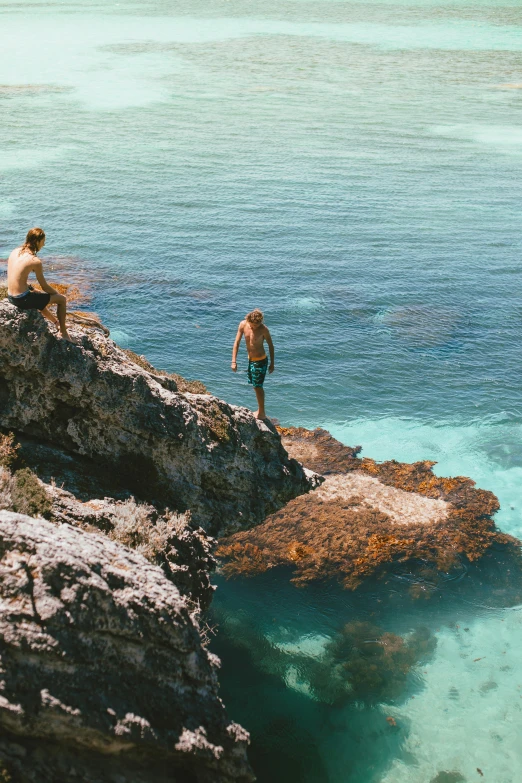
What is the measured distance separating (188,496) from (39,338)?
4918 millimetres

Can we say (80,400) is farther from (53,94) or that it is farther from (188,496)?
(53,94)

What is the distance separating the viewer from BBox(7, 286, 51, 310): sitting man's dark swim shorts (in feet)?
50.8

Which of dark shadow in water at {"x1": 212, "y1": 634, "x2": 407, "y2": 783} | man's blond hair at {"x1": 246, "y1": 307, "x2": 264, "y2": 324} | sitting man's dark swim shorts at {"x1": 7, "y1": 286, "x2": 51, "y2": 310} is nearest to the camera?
sitting man's dark swim shorts at {"x1": 7, "y1": 286, "x2": 51, "y2": 310}

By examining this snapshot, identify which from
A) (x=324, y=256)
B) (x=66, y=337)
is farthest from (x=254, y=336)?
(x=324, y=256)

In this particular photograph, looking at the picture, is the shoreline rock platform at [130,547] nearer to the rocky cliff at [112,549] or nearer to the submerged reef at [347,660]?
the rocky cliff at [112,549]

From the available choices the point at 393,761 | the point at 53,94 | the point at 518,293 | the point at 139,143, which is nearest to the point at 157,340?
the point at 518,293

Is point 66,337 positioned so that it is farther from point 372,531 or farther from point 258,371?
point 372,531

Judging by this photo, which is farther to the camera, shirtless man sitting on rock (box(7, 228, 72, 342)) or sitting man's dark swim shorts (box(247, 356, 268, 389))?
sitting man's dark swim shorts (box(247, 356, 268, 389))

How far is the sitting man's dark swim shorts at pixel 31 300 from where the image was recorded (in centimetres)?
1547

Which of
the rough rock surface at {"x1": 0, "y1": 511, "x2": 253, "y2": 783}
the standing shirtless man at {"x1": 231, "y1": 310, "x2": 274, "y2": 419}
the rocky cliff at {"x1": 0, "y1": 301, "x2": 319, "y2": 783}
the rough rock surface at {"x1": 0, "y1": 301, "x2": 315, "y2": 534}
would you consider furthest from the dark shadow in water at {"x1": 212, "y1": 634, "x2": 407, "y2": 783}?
the standing shirtless man at {"x1": 231, "y1": 310, "x2": 274, "y2": 419}

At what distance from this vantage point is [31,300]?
15547 mm

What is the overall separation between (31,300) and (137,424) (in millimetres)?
3447

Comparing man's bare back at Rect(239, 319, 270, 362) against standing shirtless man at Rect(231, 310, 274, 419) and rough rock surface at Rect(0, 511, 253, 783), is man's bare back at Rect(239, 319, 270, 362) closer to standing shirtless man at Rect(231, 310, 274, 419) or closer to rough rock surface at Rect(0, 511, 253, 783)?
standing shirtless man at Rect(231, 310, 274, 419)

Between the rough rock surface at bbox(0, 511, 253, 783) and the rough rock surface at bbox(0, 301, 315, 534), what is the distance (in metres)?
3.71
